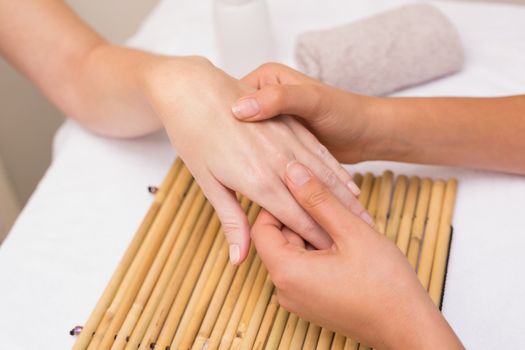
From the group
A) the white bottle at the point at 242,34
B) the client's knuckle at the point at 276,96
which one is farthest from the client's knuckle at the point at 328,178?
the white bottle at the point at 242,34

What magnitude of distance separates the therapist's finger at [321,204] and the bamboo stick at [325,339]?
0.11 metres

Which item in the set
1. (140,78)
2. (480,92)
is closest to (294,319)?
(140,78)

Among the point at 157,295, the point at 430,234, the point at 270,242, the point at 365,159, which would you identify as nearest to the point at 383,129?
the point at 365,159

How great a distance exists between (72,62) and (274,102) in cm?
41

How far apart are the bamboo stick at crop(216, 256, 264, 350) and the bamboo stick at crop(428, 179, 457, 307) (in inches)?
8.4

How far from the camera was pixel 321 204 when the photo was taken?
2.25 ft

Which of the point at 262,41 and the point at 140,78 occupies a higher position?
the point at 262,41

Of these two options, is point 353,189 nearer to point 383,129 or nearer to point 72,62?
point 383,129

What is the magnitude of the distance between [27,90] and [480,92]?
1.08 m

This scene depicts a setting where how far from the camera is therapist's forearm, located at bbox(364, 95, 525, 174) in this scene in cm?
84

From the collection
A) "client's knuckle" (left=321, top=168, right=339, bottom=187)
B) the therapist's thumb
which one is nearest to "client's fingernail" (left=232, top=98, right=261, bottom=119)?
the therapist's thumb

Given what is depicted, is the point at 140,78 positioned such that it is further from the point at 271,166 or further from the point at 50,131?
the point at 50,131

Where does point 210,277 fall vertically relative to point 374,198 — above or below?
below

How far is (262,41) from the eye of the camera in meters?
1.07
